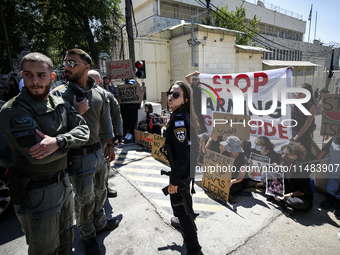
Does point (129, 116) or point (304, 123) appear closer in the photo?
point (304, 123)

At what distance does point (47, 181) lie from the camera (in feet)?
6.10

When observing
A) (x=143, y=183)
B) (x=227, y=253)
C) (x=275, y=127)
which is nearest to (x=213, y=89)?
(x=275, y=127)

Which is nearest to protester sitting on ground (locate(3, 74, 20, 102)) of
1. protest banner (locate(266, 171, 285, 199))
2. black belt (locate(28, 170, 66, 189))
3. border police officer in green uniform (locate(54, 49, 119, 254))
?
border police officer in green uniform (locate(54, 49, 119, 254))

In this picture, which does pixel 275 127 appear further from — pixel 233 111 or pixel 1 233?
pixel 1 233

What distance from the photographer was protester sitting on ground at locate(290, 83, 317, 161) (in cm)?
404

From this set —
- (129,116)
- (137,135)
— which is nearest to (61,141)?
(137,135)

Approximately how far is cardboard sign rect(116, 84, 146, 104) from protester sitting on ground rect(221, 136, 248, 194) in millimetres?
3966

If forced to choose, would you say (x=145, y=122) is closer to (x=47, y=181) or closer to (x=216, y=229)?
(x=216, y=229)

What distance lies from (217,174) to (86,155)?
2430mm

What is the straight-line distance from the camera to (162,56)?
1603cm

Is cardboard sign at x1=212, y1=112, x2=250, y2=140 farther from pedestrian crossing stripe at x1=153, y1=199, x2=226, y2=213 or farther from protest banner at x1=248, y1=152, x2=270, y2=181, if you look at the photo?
pedestrian crossing stripe at x1=153, y1=199, x2=226, y2=213

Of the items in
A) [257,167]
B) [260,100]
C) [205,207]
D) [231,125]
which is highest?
[260,100]

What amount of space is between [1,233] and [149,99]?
13363 millimetres

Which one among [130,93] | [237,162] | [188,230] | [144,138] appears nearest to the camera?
[188,230]
